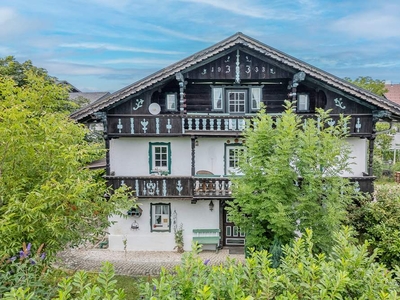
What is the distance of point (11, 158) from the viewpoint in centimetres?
785

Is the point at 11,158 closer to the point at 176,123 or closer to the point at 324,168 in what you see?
the point at 176,123

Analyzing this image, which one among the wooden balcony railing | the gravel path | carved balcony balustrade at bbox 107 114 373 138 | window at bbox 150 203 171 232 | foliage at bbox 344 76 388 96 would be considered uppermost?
foliage at bbox 344 76 388 96

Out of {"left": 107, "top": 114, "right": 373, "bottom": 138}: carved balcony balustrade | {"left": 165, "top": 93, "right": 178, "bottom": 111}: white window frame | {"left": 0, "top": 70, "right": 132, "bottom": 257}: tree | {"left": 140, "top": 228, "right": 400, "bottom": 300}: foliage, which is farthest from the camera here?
{"left": 165, "top": 93, "right": 178, "bottom": 111}: white window frame

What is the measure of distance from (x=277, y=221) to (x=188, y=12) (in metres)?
21.1

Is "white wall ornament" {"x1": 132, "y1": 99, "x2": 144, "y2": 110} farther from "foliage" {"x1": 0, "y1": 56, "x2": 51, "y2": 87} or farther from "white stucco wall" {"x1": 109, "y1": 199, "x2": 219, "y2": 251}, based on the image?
"foliage" {"x1": 0, "y1": 56, "x2": 51, "y2": 87}

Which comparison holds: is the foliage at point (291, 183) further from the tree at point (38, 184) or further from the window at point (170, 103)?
the window at point (170, 103)

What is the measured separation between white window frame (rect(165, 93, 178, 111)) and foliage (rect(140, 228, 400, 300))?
486 inches

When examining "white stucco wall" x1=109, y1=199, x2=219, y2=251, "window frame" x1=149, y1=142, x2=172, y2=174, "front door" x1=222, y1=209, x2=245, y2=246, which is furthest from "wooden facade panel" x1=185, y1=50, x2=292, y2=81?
"front door" x1=222, y1=209, x2=245, y2=246

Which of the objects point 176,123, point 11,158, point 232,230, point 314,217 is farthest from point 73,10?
point 314,217

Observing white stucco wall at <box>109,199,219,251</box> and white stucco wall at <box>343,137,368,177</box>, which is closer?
white stucco wall at <box>343,137,368,177</box>

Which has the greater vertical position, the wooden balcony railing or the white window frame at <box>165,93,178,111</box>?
the white window frame at <box>165,93,178,111</box>

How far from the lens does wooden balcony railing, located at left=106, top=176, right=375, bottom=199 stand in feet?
51.9

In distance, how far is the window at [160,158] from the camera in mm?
16906

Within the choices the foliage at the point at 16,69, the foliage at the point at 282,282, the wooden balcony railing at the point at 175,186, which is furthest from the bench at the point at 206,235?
the foliage at the point at 16,69
